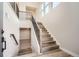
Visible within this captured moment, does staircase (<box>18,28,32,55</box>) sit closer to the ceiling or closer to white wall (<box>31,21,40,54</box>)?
white wall (<box>31,21,40,54</box>)

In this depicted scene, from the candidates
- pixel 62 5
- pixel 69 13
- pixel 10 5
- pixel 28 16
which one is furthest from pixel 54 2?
pixel 10 5

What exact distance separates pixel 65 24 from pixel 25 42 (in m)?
1.15

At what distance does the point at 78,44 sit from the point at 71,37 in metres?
0.26

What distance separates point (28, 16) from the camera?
190 cm

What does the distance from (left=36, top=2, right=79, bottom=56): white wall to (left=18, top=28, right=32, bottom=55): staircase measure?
0.38 m

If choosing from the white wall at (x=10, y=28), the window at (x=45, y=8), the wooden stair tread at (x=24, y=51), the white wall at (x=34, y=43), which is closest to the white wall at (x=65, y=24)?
the window at (x=45, y=8)

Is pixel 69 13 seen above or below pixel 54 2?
below

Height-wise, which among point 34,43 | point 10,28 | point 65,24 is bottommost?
point 34,43

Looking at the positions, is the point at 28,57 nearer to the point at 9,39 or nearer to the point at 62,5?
the point at 9,39

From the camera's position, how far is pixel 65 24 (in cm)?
242

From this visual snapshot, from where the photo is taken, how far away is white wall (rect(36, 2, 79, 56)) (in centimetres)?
212

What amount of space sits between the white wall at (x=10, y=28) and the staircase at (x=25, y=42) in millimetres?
85

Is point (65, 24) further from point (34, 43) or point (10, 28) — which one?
point (10, 28)

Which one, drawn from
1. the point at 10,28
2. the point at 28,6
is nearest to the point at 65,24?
the point at 28,6
